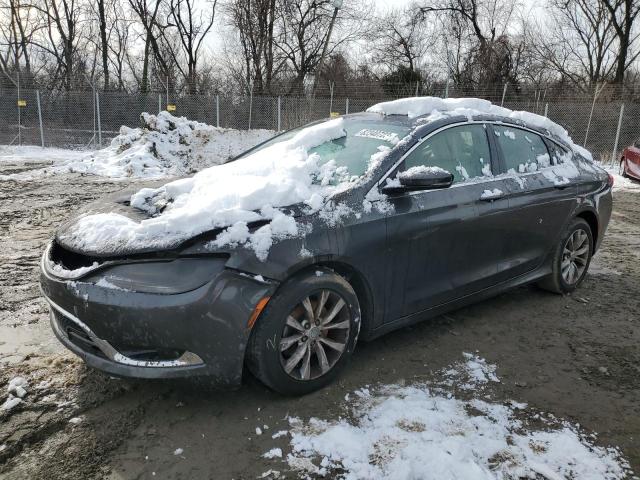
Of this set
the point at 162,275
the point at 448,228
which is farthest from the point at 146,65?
the point at 162,275

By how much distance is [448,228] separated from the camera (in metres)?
3.46

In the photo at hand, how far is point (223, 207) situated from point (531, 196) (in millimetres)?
2572

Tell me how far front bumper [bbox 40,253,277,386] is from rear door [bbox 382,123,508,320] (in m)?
1.03

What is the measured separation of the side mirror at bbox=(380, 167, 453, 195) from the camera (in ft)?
10.3

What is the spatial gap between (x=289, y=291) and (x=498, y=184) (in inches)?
79.7

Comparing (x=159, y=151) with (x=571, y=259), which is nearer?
(x=571, y=259)

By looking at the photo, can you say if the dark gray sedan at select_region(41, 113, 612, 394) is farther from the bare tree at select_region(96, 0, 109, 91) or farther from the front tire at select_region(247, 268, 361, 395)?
the bare tree at select_region(96, 0, 109, 91)

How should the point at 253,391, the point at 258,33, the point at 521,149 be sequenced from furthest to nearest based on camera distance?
the point at 258,33 < the point at 521,149 < the point at 253,391

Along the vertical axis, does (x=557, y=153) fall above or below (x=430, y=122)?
below

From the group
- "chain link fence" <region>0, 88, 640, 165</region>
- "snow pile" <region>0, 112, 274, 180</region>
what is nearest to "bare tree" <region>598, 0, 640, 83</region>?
"chain link fence" <region>0, 88, 640, 165</region>

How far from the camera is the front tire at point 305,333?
2.68 meters

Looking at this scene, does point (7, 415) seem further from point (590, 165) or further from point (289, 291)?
point (590, 165)

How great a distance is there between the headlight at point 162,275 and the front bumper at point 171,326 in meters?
0.03

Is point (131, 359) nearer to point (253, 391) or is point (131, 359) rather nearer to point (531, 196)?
point (253, 391)
